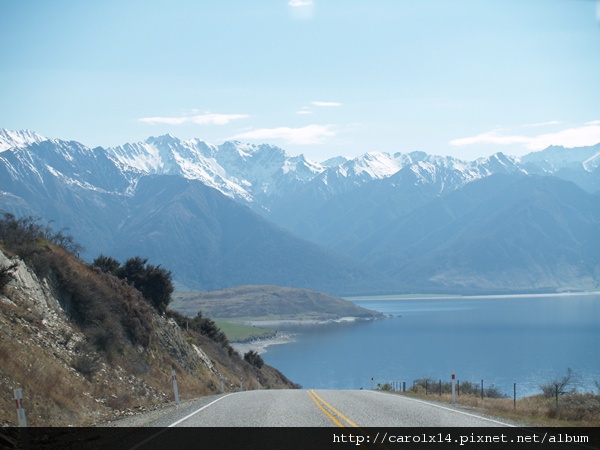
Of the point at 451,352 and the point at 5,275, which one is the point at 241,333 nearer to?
the point at 451,352

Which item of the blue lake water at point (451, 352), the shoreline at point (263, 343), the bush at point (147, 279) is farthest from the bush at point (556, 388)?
the shoreline at point (263, 343)

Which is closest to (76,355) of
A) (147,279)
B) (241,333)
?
(147,279)

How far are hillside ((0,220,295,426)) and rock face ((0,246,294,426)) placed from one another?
4cm

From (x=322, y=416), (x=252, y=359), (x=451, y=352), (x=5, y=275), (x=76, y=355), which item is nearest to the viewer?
(x=322, y=416)

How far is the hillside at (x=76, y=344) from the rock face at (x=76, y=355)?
0.12 feet

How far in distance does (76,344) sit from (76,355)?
2.84ft

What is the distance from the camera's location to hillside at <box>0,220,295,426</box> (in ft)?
55.8

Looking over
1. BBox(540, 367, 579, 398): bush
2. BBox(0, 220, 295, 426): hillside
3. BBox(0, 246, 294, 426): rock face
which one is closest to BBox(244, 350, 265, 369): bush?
BBox(0, 220, 295, 426): hillside

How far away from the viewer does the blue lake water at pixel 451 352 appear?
303 feet

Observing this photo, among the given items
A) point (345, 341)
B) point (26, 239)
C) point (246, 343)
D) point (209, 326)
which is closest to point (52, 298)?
point (26, 239)

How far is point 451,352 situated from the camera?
123 metres

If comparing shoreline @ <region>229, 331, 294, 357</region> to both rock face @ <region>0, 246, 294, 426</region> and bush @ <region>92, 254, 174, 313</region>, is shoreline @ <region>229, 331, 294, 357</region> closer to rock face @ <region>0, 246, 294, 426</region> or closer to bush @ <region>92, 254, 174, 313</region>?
bush @ <region>92, 254, 174, 313</region>

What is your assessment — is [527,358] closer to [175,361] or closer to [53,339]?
[175,361]
